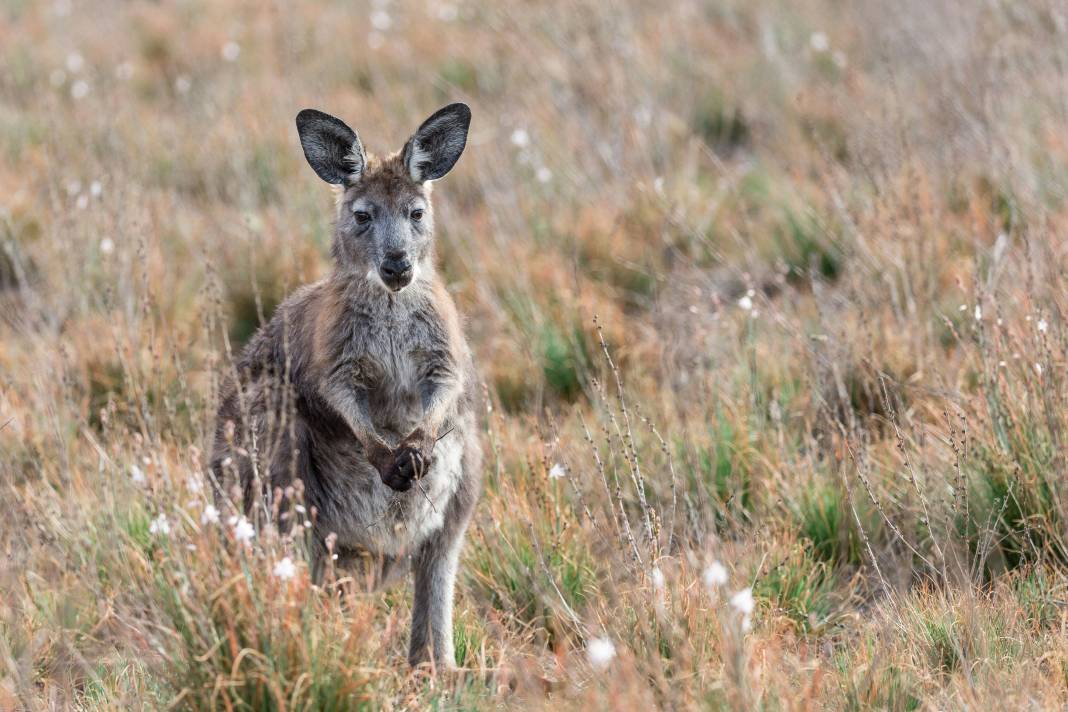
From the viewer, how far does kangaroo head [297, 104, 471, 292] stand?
419 cm

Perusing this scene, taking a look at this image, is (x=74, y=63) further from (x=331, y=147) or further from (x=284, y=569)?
(x=284, y=569)

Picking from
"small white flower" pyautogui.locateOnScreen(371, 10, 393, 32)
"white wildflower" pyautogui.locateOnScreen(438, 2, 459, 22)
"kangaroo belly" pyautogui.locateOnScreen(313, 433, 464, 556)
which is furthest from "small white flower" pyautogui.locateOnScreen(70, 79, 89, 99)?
"kangaroo belly" pyautogui.locateOnScreen(313, 433, 464, 556)

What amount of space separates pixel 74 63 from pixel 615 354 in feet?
20.2

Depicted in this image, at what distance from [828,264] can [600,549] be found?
3186 millimetres

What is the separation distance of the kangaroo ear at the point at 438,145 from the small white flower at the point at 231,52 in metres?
5.98

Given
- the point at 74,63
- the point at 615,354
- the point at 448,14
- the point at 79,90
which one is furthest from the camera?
the point at 448,14

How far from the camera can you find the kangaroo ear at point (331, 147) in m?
4.28

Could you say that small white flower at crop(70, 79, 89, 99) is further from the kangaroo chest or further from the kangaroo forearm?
the kangaroo forearm

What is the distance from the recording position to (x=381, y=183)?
4332mm

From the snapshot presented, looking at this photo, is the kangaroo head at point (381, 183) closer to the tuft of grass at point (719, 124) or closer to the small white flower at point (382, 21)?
the tuft of grass at point (719, 124)

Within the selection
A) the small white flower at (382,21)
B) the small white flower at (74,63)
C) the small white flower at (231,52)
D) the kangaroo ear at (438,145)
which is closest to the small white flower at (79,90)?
the small white flower at (74,63)

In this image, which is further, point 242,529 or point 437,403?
point 437,403

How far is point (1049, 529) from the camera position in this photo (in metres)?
3.91

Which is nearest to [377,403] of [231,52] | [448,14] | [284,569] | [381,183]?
[381,183]
